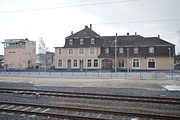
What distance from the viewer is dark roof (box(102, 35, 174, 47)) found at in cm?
3912

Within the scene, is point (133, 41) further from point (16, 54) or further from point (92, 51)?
point (16, 54)

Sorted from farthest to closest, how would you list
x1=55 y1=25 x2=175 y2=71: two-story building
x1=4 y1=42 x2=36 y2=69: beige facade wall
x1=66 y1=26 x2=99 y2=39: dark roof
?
x1=4 y1=42 x2=36 y2=69: beige facade wall < x1=66 y1=26 x2=99 y2=39: dark roof < x1=55 y1=25 x2=175 y2=71: two-story building

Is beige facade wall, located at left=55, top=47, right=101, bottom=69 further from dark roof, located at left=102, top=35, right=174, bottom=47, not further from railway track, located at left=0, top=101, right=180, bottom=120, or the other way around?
railway track, located at left=0, top=101, right=180, bottom=120

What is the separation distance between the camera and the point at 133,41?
42.1 meters

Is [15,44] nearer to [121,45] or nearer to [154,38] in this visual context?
[121,45]

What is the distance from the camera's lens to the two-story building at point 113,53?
124 ft

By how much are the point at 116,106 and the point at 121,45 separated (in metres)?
33.5

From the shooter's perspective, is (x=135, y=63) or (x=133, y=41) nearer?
(x=135, y=63)

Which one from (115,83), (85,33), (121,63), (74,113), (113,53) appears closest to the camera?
(74,113)

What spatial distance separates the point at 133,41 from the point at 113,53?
616cm

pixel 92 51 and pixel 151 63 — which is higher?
pixel 92 51

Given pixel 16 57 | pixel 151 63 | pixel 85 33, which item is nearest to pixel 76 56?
pixel 85 33

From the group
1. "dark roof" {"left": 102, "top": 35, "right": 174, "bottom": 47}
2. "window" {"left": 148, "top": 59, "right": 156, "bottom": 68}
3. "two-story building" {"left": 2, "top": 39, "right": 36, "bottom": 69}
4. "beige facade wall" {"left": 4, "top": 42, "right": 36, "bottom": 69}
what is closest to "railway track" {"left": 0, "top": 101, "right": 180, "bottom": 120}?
"window" {"left": 148, "top": 59, "right": 156, "bottom": 68}

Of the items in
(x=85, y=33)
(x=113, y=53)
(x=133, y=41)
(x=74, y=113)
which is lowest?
(x=74, y=113)
